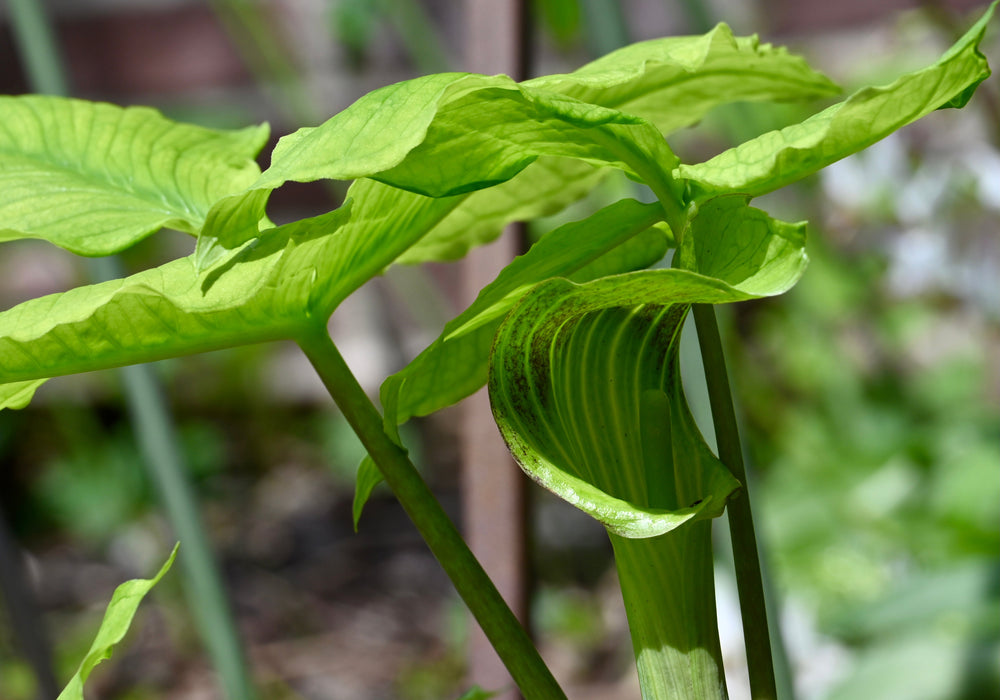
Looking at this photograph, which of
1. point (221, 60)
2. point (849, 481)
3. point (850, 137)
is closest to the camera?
point (850, 137)

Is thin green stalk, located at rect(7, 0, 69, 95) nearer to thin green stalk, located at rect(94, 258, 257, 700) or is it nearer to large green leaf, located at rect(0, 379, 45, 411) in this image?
thin green stalk, located at rect(94, 258, 257, 700)

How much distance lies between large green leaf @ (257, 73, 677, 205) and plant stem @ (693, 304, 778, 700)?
3 cm

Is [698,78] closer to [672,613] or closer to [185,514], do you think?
[672,613]

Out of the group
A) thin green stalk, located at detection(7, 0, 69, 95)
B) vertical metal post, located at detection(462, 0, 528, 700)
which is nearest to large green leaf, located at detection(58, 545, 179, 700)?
vertical metal post, located at detection(462, 0, 528, 700)

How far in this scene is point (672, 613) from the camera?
0.57 feet

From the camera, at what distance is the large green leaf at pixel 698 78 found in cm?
18

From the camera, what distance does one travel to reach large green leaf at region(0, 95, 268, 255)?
0.17 metres

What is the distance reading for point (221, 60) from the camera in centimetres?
167

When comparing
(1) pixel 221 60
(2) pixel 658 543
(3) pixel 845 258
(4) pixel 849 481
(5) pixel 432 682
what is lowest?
(5) pixel 432 682

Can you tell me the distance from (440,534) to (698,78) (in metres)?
0.12

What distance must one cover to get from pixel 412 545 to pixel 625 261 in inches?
52.2

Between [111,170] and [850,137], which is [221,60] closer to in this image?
[111,170]

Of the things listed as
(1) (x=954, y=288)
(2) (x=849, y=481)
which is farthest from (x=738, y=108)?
(2) (x=849, y=481)

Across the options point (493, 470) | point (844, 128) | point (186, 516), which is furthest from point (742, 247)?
point (186, 516)
